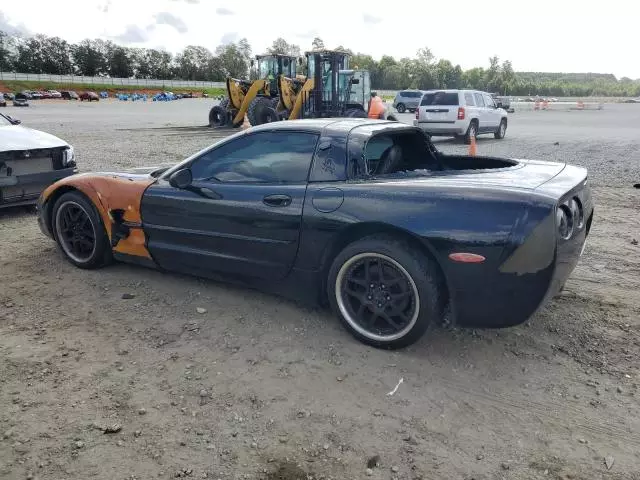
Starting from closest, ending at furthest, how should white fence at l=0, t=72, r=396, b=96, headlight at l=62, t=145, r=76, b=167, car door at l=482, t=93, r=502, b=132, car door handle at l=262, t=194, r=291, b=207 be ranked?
car door handle at l=262, t=194, r=291, b=207 < headlight at l=62, t=145, r=76, b=167 < car door at l=482, t=93, r=502, b=132 < white fence at l=0, t=72, r=396, b=96

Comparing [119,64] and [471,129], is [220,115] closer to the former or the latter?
[471,129]

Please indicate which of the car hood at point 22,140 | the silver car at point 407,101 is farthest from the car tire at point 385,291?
the silver car at point 407,101

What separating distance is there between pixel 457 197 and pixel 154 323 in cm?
224

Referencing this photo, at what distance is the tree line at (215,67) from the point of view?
3964 inches

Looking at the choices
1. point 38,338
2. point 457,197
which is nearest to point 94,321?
point 38,338

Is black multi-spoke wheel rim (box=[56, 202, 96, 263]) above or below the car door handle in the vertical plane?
below

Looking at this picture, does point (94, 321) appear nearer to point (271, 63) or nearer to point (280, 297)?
point (280, 297)

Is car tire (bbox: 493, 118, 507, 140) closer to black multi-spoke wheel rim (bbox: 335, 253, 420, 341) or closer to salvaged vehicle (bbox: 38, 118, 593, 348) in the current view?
salvaged vehicle (bbox: 38, 118, 593, 348)

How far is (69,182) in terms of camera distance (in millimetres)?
4734

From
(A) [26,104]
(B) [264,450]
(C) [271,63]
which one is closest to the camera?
(B) [264,450]

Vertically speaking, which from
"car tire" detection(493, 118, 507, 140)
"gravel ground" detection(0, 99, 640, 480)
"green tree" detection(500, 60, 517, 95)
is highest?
"green tree" detection(500, 60, 517, 95)

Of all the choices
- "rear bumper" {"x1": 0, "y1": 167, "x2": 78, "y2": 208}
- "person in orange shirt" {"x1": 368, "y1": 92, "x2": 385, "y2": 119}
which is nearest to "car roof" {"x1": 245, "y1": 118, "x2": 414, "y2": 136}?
"rear bumper" {"x1": 0, "y1": 167, "x2": 78, "y2": 208}

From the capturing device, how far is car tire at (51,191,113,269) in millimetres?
4613

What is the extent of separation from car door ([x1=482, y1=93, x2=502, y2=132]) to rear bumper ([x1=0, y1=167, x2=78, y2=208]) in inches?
550
